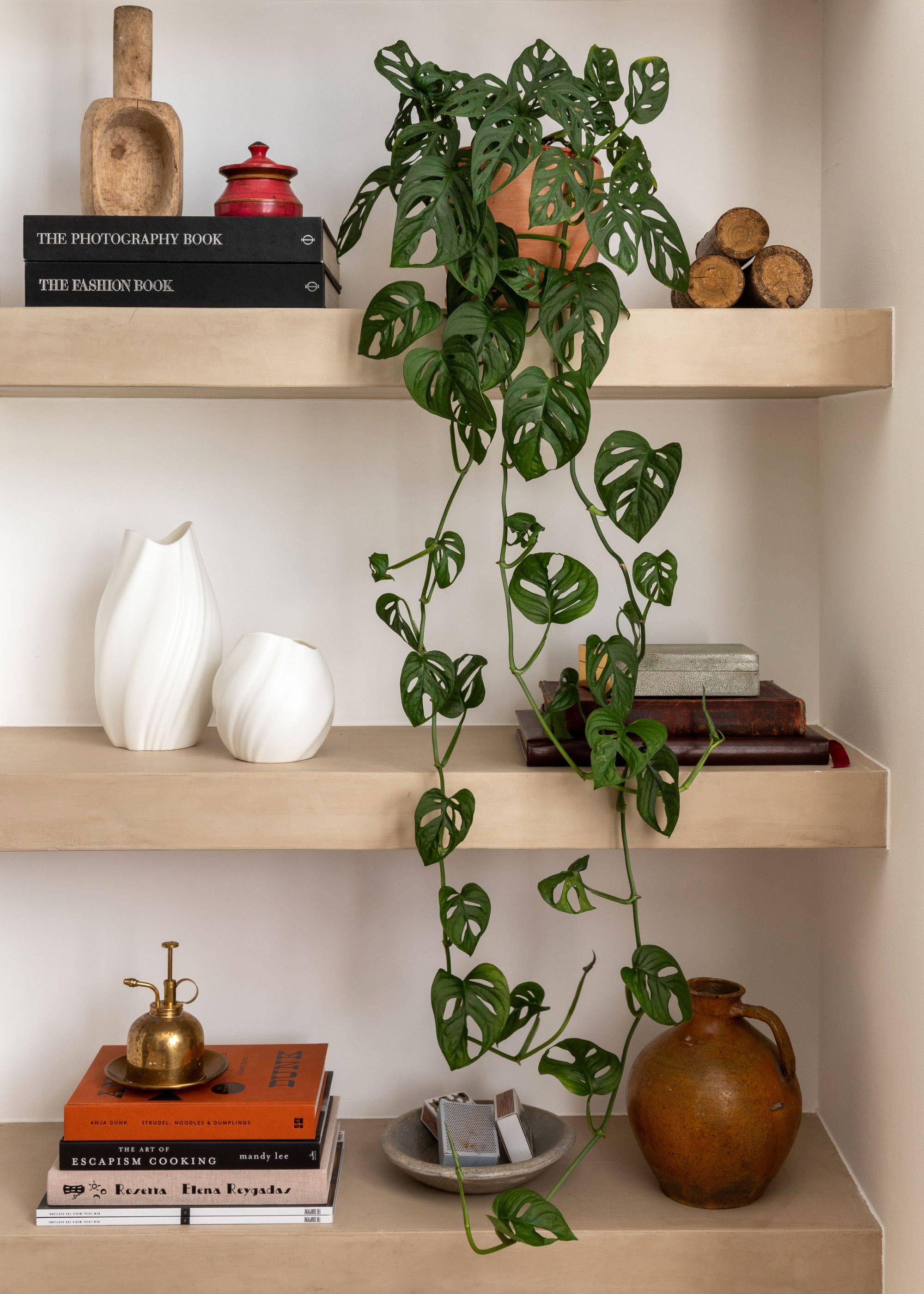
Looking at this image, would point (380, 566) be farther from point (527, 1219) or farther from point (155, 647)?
point (527, 1219)

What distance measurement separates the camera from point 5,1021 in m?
1.60

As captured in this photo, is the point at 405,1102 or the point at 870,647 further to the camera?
the point at 405,1102

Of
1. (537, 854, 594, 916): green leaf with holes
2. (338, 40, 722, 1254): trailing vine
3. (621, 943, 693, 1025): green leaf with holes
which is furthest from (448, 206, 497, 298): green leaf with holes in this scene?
(621, 943, 693, 1025): green leaf with holes

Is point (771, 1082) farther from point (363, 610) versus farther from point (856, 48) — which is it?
point (856, 48)

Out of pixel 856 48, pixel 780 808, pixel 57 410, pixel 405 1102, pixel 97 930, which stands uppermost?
pixel 856 48

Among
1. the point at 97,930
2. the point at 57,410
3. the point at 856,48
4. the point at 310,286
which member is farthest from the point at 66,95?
the point at 97,930

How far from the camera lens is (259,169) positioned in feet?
4.43

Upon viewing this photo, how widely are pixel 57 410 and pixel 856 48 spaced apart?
41.8 inches

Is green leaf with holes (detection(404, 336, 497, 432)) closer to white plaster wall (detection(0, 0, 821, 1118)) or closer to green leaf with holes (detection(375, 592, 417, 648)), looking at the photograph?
green leaf with holes (detection(375, 592, 417, 648))

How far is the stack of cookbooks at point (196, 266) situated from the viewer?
1.31m

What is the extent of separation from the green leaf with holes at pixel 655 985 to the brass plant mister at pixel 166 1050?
1.73 ft

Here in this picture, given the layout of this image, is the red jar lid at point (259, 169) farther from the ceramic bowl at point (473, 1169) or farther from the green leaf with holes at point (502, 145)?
the ceramic bowl at point (473, 1169)

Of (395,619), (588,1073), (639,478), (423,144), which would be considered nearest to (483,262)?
(423,144)

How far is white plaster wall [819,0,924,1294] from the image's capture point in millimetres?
1204
